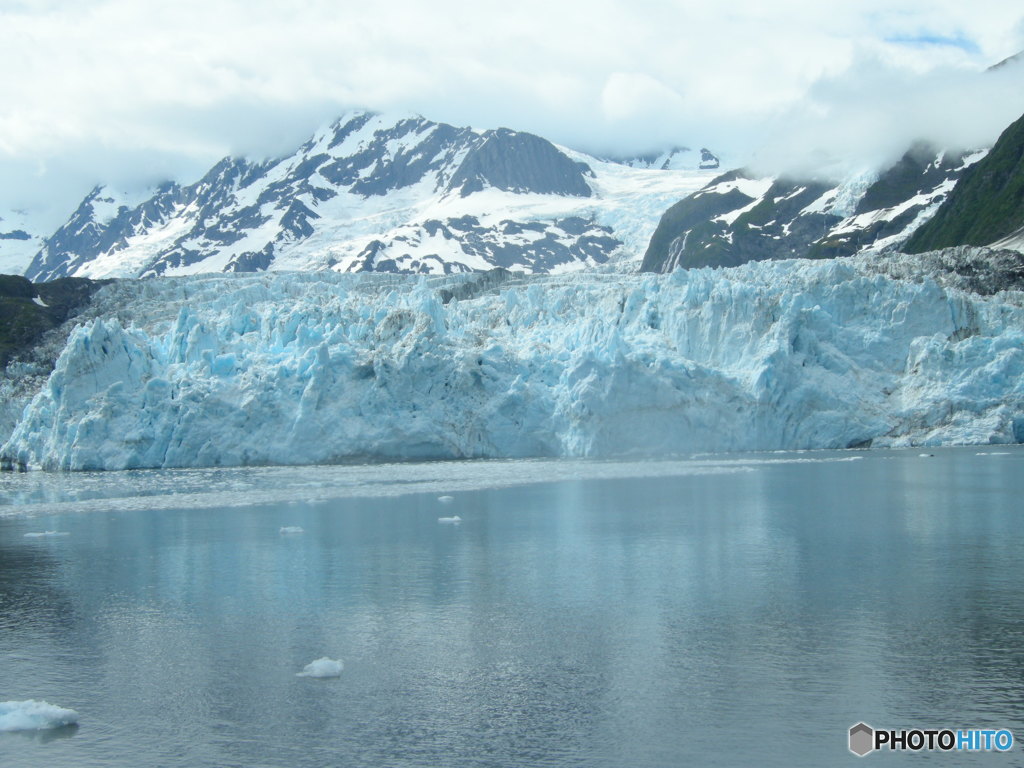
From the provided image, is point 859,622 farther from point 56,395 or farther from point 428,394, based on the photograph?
point 56,395

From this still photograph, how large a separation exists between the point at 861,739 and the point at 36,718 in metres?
7.02

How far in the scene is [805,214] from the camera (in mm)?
102000

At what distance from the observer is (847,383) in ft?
116

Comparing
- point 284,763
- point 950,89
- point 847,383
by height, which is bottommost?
point 284,763

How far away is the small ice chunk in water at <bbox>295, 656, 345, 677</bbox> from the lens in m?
10.2

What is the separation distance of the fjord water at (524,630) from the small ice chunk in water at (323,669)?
118 millimetres

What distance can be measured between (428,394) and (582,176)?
A: 142 metres

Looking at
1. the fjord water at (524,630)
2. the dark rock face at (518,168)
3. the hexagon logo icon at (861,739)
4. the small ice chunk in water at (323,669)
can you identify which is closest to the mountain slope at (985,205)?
the fjord water at (524,630)

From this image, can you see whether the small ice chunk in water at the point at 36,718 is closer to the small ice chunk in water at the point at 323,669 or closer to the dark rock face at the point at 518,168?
the small ice chunk in water at the point at 323,669

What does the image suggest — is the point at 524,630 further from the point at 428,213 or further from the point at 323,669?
the point at 428,213

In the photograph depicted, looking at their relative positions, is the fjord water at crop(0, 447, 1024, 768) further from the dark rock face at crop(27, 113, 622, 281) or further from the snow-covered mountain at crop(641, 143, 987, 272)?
the dark rock face at crop(27, 113, 622, 281)

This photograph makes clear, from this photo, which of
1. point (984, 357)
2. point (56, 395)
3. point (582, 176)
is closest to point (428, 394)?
point (56, 395)

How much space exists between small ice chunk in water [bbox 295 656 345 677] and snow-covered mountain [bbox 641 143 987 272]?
79.3 meters

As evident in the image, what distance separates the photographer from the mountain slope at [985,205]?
7100 cm
